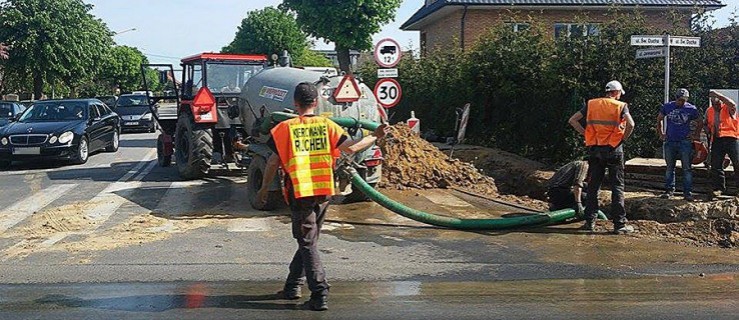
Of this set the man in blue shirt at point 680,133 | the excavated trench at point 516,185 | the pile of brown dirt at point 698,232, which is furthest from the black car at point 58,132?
the pile of brown dirt at point 698,232

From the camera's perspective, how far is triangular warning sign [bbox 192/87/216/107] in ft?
45.7

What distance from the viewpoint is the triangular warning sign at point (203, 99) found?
13.9 metres

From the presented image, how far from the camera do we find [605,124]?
31.8ft

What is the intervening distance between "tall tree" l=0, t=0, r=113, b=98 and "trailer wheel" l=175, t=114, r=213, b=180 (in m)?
26.0

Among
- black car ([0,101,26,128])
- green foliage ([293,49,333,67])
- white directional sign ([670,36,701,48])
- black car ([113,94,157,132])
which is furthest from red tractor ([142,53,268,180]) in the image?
green foliage ([293,49,333,67])

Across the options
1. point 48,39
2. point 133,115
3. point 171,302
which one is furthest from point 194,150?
point 48,39

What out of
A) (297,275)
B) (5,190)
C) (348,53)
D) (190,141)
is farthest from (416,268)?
(348,53)

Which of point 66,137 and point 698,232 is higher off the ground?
point 66,137

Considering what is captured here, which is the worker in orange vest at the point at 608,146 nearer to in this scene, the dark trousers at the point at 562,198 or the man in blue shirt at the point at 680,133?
the dark trousers at the point at 562,198

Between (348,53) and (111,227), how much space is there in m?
26.4

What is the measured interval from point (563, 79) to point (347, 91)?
5.86m

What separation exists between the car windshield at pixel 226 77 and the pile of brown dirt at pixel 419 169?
3.05m

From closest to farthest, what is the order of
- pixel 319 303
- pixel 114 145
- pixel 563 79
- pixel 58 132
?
pixel 319 303 < pixel 563 79 < pixel 58 132 < pixel 114 145

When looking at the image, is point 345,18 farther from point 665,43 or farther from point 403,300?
point 403,300
